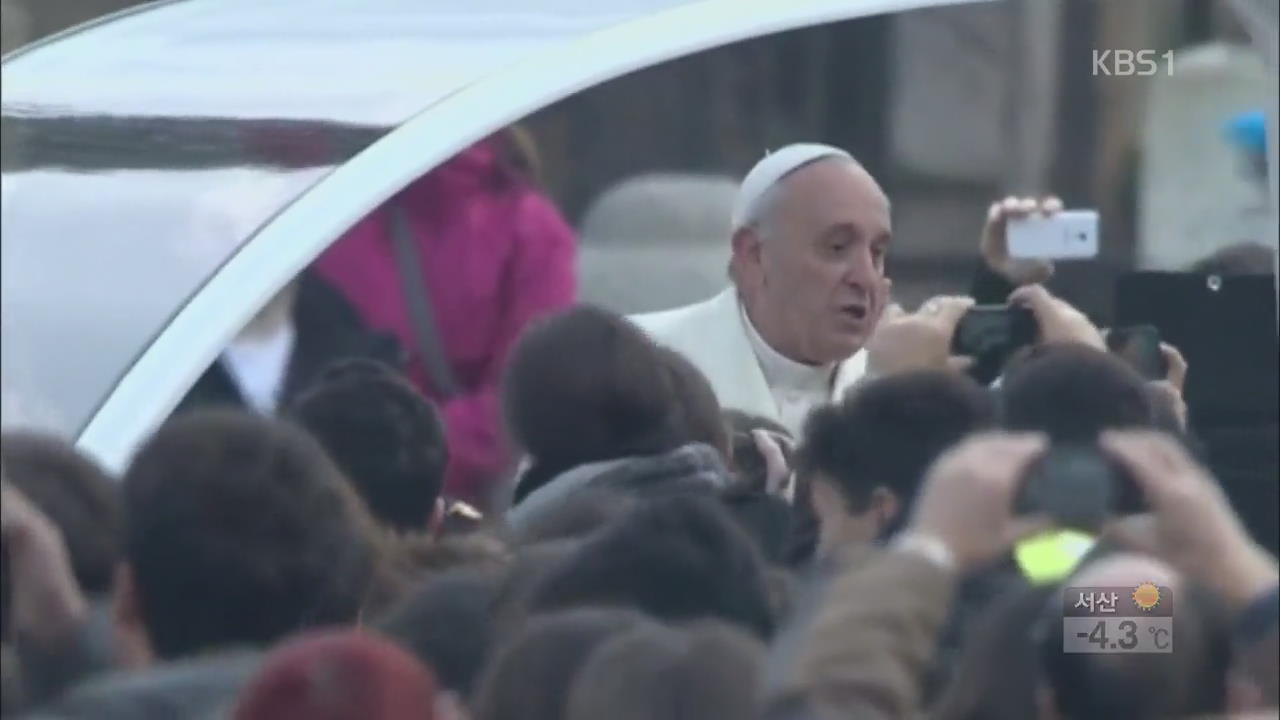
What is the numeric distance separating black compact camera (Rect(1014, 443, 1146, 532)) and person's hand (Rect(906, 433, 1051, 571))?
0.13 metres

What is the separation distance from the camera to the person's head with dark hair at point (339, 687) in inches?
85.8

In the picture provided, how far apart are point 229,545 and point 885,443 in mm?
1089

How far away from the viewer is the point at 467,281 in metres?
4.52

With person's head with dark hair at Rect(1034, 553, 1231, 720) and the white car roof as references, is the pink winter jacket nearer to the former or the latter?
the white car roof

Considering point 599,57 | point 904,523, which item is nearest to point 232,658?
point 904,523

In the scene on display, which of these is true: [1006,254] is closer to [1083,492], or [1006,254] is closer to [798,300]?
[798,300]

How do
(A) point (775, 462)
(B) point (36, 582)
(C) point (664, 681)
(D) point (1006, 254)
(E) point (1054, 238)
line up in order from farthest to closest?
(E) point (1054, 238), (D) point (1006, 254), (A) point (775, 462), (B) point (36, 582), (C) point (664, 681)

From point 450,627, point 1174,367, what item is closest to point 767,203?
point 1174,367

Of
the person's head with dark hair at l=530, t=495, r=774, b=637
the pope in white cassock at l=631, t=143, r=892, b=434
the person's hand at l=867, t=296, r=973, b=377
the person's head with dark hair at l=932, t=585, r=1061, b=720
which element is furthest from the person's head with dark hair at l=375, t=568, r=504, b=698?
the pope in white cassock at l=631, t=143, r=892, b=434

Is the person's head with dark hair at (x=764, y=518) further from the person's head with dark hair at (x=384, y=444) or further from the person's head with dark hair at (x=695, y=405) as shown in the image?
the person's head with dark hair at (x=384, y=444)

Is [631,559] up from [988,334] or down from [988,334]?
up

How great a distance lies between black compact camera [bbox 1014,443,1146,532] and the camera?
2.91 metres

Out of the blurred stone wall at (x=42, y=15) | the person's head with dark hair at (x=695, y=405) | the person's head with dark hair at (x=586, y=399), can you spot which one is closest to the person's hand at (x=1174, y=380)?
the person's head with dark hair at (x=695, y=405)
